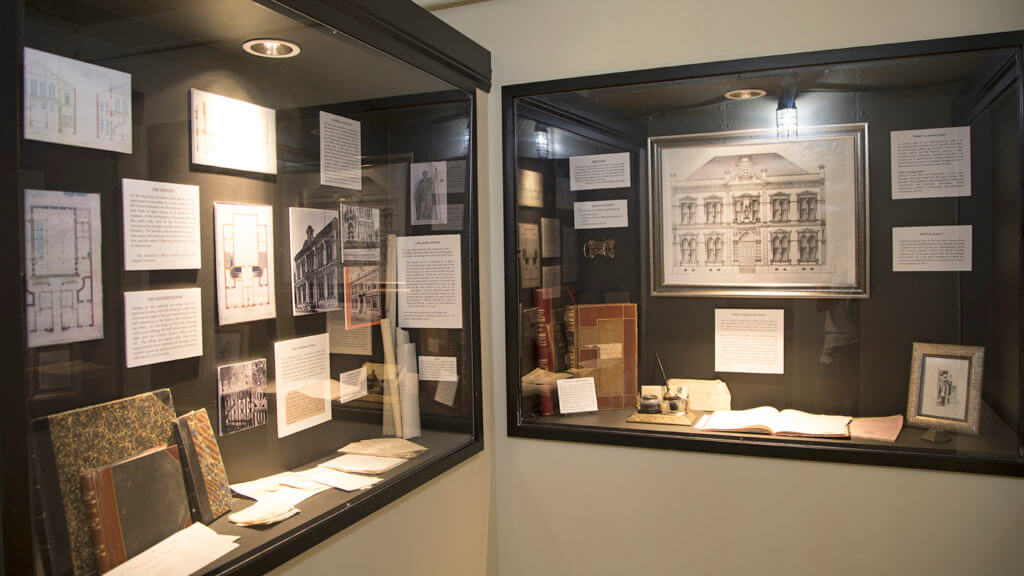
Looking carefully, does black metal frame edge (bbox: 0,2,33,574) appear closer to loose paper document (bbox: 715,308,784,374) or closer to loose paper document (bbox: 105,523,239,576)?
loose paper document (bbox: 105,523,239,576)

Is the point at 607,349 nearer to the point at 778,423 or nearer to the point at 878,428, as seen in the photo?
the point at 778,423

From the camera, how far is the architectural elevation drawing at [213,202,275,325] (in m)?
1.62

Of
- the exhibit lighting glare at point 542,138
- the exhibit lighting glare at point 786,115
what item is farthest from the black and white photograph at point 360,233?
the exhibit lighting glare at point 786,115

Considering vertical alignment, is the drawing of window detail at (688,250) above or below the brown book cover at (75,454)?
above

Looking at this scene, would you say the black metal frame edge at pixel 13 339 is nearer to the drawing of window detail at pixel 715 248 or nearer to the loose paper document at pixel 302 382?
the loose paper document at pixel 302 382

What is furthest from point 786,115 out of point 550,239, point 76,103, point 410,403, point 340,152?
point 76,103

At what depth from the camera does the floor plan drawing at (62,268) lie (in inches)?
44.4

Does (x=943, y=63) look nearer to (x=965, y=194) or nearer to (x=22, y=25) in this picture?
(x=965, y=194)

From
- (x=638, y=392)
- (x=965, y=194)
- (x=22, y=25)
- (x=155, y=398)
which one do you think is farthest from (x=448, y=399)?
(x=965, y=194)

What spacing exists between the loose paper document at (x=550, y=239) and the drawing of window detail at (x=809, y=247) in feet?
2.97

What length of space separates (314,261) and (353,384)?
424 mm

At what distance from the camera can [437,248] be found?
2.45 metres

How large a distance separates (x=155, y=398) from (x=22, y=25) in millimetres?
774

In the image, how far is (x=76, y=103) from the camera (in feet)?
4.03
